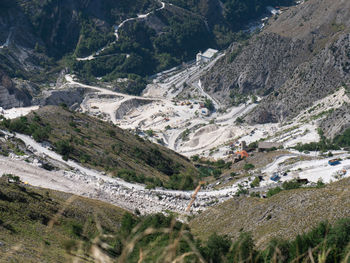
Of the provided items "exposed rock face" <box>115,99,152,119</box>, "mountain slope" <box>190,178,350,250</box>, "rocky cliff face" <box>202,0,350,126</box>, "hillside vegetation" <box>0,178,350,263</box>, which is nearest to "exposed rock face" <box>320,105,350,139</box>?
"rocky cliff face" <box>202,0,350,126</box>

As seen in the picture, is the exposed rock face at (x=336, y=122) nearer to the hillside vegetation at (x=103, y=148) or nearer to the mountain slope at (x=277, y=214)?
the hillside vegetation at (x=103, y=148)

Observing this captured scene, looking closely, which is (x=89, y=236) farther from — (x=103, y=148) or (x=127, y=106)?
(x=127, y=106)

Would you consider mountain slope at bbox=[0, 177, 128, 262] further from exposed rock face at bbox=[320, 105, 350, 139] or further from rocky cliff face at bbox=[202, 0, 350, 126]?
rocky cliff face at bbox=[202, 0, 350, 126]

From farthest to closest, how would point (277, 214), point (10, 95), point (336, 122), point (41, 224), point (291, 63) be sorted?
point (291, 63) < point (10, 95) < point (336, 122) < point (277, 214) < point (41, 224)

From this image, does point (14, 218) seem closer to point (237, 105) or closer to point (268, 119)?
point (268, 119)

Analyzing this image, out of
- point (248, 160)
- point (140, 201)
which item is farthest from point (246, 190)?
point (248, 160)

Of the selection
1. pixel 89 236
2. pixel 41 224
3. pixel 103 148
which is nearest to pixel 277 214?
pixel 89 236
